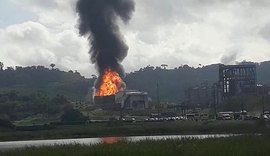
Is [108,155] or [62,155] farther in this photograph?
[62,155]

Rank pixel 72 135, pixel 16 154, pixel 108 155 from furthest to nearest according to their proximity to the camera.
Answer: pixel 72 135, pixel 16 154, pixel 108 155

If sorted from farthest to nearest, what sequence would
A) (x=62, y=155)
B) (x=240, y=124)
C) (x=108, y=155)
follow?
(x=240, y=124) → (x=62, y=155) → (x=108, y=155)

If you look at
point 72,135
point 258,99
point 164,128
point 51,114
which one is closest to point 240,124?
point 164,128

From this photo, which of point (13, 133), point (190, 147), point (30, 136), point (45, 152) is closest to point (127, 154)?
point (190, 147)

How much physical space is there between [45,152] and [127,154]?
31.9ft

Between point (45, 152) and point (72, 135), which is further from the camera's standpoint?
point (72, 135)

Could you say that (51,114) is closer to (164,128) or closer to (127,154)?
(164,128)

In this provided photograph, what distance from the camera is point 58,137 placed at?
11319 centimetres

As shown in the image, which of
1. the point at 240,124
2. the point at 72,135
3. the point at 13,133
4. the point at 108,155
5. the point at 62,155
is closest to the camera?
the point at 108,155

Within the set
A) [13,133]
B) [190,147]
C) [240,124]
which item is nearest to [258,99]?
[240,124]

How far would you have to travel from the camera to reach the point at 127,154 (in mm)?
44875

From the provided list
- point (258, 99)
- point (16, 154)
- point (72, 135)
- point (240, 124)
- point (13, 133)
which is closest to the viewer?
point (16, 154)

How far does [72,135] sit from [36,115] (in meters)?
84.9

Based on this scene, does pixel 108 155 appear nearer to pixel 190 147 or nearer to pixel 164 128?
pixel 190 147
